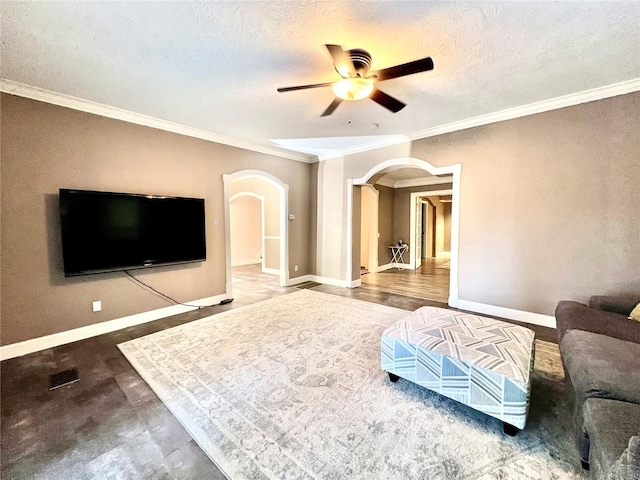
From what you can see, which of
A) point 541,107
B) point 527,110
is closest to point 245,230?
point 527,110

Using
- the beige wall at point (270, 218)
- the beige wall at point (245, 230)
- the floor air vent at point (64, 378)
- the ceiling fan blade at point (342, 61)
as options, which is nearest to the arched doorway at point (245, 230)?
the beige wall at point (245, 230)

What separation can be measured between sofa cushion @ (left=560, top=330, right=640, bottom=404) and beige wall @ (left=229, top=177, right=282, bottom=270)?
244 inches

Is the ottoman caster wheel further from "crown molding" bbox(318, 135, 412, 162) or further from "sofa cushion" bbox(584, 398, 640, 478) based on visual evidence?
"crown molding" bbox(318, 135, 412, 162)

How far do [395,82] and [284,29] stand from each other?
1344 mm

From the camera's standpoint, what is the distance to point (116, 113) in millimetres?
3438

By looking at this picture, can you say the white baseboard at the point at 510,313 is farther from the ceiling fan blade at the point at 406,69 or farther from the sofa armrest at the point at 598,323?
the ceiling fan blade at the point at 406,69

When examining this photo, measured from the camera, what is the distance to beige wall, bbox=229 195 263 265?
900 centimetres

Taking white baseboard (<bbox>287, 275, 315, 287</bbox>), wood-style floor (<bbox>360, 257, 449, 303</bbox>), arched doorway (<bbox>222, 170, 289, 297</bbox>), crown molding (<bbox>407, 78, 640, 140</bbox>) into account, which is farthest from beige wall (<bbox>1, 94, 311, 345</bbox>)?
crown molding (<bbox>407, 78, 640, 140</bbox>)

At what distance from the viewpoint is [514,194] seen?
3.71m

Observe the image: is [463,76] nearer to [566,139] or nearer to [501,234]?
[566,139]

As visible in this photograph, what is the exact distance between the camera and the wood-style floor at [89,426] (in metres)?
1.50

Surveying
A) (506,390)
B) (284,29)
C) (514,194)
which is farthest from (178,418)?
(514,194)

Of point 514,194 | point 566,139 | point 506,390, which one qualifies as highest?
point 566,139

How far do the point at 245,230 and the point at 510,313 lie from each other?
786 centimetres
